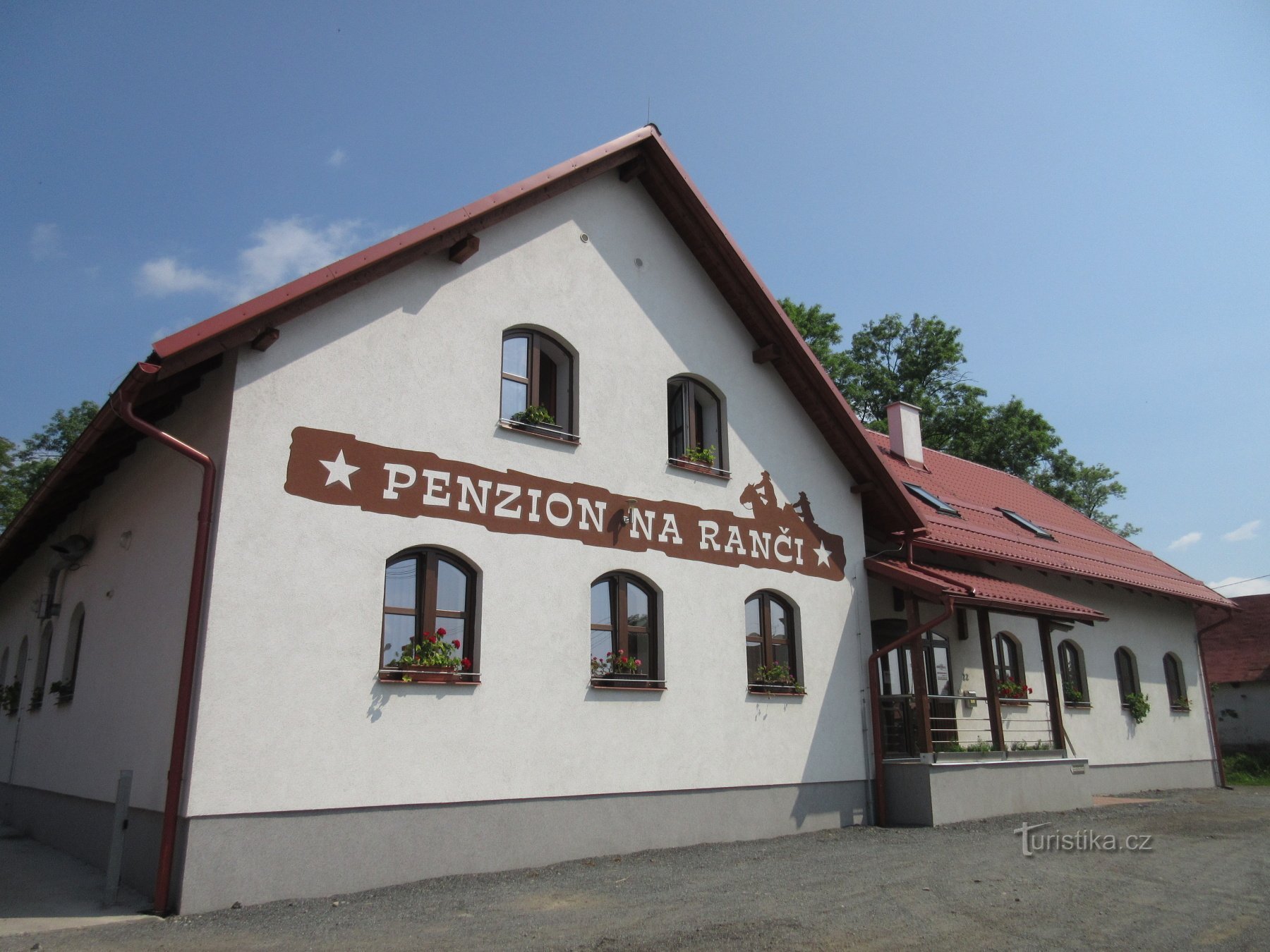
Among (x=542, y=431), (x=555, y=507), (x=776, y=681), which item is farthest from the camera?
(x=776, y=681)

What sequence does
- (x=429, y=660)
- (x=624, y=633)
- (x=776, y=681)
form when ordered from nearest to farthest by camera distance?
(x=429, y=660), (x=624, y=633), (x=776, y=681)

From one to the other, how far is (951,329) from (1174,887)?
28.9 meters

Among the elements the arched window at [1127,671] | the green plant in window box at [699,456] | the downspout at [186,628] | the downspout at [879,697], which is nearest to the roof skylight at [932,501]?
the downspout at [879,697]

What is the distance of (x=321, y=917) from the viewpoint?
7777mm

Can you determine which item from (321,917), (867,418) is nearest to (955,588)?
(321,917)

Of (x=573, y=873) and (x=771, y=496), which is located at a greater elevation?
(x=771, y=496)

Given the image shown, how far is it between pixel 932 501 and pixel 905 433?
3021 mm

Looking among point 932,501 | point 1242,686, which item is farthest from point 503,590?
point 1242,686

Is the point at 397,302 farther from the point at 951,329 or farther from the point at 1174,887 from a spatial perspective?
the point at 951,329

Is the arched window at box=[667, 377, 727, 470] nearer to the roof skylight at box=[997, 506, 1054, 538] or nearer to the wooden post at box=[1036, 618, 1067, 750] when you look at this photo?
→ the wooden post at box=[1036, 618, 1067, 750]

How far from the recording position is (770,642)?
42.1 ft

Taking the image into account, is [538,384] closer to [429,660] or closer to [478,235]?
[478,235]

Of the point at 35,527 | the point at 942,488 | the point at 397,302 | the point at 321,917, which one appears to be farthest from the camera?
the point at 942,488

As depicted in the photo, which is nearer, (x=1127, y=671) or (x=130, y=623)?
(x=130, y=623)
